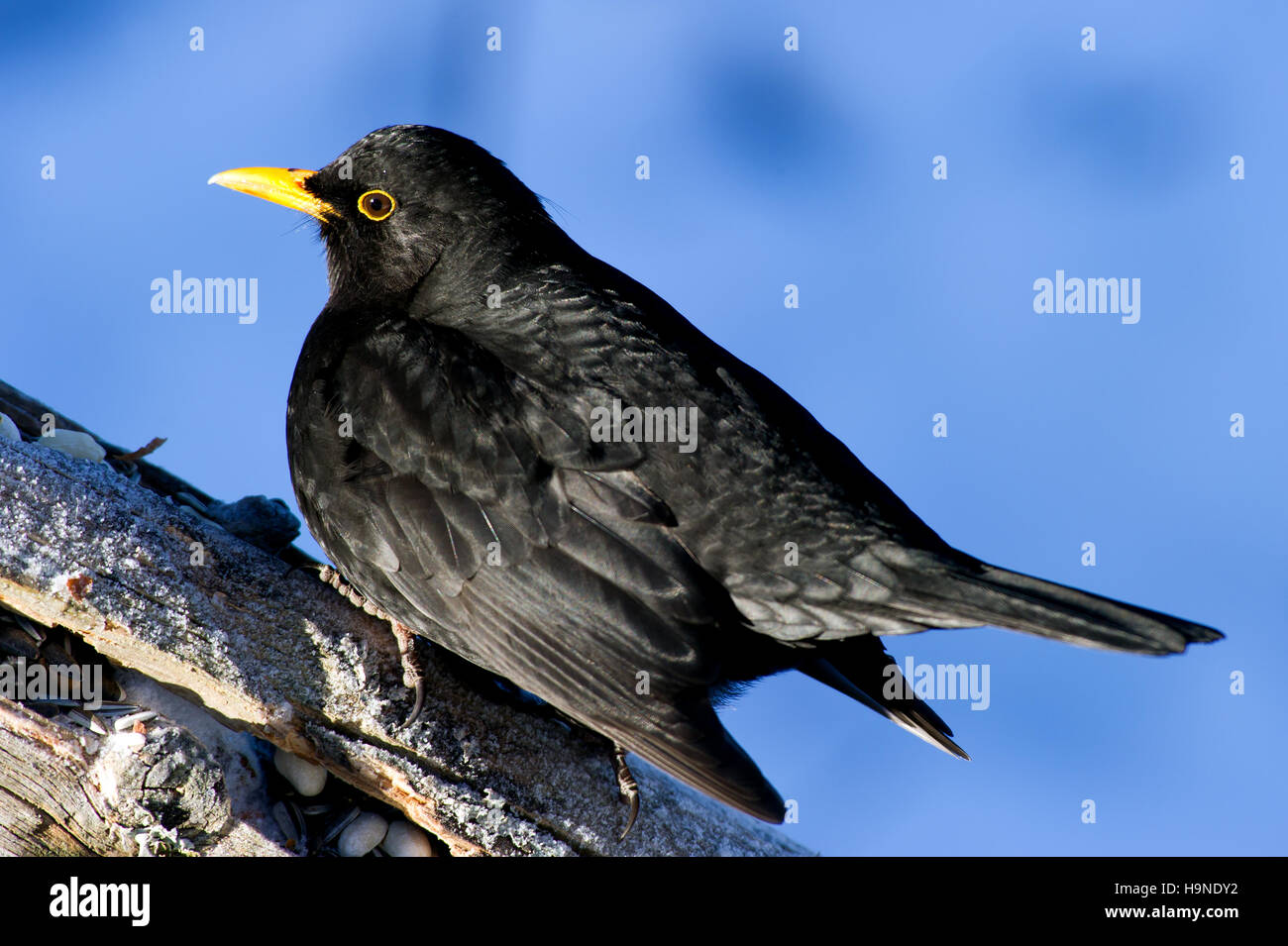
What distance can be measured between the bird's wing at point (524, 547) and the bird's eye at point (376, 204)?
2.81 feet

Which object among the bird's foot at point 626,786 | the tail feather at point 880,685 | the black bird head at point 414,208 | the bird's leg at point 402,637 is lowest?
the bird's foot at point 626,786

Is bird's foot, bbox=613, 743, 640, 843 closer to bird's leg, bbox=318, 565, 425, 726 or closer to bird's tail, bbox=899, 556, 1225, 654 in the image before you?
bird's leg, bbox=318, 565, 425, 726

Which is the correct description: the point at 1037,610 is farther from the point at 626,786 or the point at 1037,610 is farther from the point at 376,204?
the point at 376,204

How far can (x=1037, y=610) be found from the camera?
3.65 meters

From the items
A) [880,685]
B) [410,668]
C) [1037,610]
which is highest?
[1037,610]

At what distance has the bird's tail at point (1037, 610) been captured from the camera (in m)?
3.51

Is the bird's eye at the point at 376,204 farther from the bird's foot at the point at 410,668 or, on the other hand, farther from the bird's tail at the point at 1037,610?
the bird's tail at the point at 1037,610

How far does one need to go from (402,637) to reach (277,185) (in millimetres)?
2240

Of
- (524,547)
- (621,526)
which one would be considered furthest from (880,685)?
(524,547)

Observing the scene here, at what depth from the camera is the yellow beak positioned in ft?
16.7

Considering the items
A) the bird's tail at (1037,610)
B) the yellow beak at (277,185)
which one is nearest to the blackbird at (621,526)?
the bird's tail at (1037,610)

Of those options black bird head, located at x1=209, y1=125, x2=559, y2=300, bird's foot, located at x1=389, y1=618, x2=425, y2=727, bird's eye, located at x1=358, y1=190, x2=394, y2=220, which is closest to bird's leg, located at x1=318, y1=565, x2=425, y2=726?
bird's foot, located at x1=389, y1=618, x2=425, y2=727

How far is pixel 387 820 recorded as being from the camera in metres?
4.26
